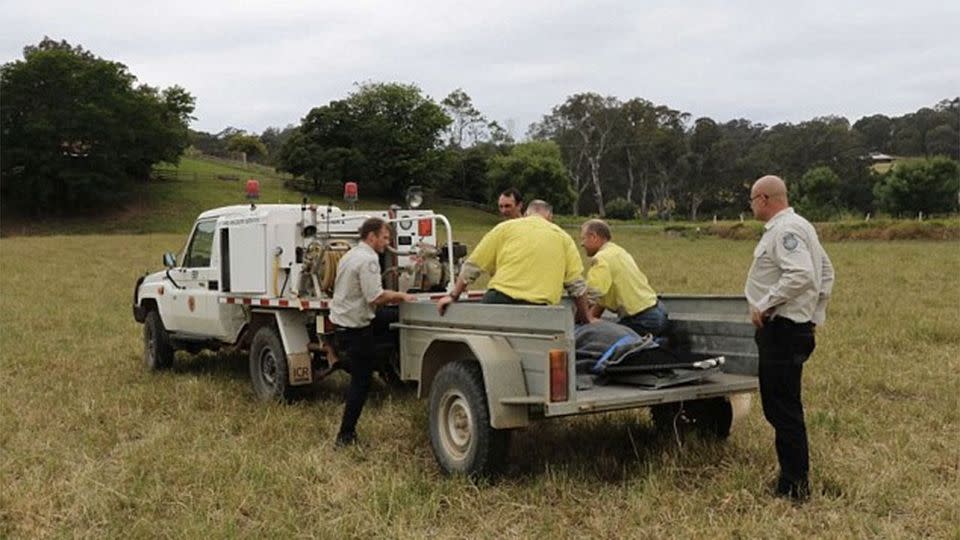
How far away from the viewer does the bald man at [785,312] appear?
5.18 meters

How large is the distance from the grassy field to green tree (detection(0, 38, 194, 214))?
55181mm

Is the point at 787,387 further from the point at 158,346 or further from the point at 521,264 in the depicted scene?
the point at 158,346

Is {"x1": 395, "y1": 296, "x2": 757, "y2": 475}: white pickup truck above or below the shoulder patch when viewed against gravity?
below

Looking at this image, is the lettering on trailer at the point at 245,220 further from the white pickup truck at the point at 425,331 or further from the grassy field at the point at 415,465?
the grassy field at the point at 415,465

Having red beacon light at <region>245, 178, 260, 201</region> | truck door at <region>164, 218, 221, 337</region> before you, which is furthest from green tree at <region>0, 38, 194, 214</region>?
red beacon light at <region>245, 178, 260, 201</region>

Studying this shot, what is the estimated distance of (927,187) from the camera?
202 feet

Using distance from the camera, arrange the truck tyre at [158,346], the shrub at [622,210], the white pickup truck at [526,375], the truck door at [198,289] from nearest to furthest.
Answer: the white pickup truck at [526,375] < the truck door at [198,289] < the truck tyre at [158,346] < the shrub at [622,210]

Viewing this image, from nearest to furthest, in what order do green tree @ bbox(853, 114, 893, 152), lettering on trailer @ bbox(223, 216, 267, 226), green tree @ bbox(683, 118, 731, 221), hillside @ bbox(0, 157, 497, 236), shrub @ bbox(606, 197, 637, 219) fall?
lettering on trailer @ bbox(223, 216, 267, 226), hillside @ bbox(0, 157, 497, 236), shrub @ bbox(606, 197, 637, 219), green tree @ bbox(683, 118, 731, 221), green tree @ bbox(853, 114, 893, 152)

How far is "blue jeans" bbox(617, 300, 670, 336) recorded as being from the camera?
6756 millimetres

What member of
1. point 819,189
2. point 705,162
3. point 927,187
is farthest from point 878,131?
point 927,187

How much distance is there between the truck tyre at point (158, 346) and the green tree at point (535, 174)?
66.6m

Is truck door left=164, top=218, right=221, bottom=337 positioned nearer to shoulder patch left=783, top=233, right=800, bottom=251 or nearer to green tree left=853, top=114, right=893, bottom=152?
shoulder patch left=783, top=233, right=800, bottom=251

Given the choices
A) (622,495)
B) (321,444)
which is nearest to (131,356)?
(321,444)

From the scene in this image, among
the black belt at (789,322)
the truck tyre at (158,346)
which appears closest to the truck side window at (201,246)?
the truck tyre at (158,346)
